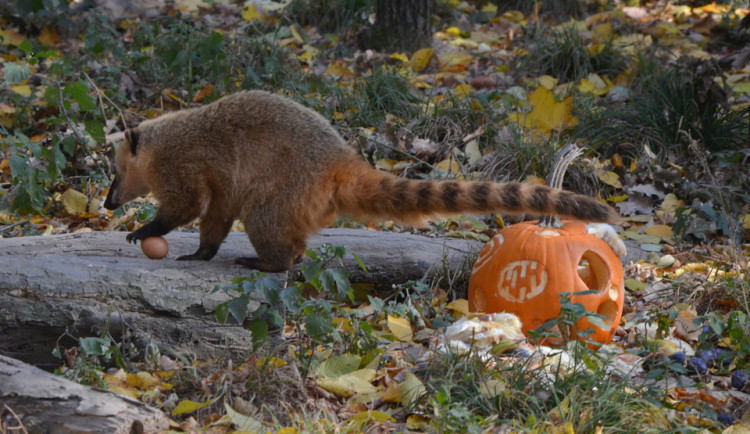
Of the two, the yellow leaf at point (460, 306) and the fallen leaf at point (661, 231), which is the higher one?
the fallen leaf at point (661, 231)

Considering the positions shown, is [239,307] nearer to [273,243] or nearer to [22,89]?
[273,243]

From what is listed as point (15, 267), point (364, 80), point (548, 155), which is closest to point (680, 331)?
point (548, 155)

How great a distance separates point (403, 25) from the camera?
957 centimetres

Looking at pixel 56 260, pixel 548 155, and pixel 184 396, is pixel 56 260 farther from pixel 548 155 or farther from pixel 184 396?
pixel 548 155

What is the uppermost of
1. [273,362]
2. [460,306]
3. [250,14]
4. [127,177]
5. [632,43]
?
[250,14]

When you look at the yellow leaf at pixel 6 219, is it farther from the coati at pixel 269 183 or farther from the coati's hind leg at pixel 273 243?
the coati's hind leg at pixel 273 243

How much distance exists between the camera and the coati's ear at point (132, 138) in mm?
5168

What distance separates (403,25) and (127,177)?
4.97 m

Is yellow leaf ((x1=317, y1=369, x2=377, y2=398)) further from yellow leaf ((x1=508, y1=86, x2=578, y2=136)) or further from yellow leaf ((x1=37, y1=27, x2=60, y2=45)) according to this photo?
yellow leaf ((x1=37, y1=27, x2=60, y2=45))

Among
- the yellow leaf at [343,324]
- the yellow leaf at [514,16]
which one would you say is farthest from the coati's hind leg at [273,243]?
the yellow leaf at [514,16]

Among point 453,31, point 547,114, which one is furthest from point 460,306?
point 453,31

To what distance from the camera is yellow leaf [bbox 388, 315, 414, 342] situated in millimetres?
4590

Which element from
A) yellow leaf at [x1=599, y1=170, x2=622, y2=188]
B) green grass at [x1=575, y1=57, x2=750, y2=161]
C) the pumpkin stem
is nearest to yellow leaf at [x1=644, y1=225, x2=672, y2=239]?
yellow leaf at [x1=599, y1=170, x2=622, y2=188]

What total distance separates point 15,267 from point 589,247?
10.1 feet
